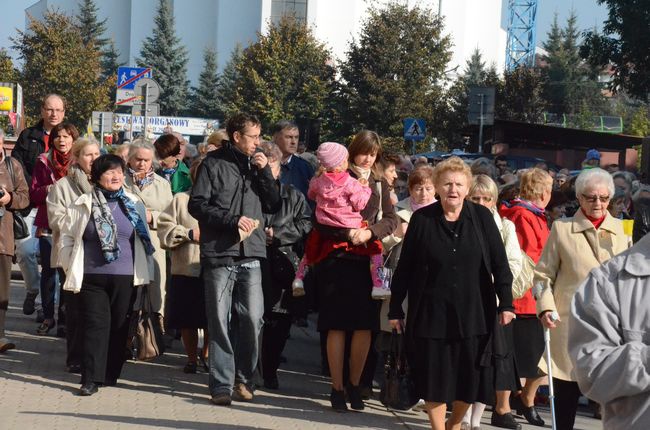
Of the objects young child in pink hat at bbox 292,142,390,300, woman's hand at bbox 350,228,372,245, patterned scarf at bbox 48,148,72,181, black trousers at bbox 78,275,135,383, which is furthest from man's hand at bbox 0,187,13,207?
woman's hand at bbox 350,228,372,245

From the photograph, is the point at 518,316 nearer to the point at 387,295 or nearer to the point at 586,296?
the point at 387,295

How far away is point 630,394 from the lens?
363cm

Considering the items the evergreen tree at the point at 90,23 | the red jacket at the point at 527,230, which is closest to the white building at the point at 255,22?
the evergreen tree at the point at 90,23

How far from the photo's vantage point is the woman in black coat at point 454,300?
7246mm

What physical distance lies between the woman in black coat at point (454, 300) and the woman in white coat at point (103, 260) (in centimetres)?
258

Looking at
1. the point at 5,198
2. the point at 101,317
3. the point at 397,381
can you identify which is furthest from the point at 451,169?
the point at 5,198

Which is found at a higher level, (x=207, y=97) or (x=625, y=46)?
(x=207, y=97)

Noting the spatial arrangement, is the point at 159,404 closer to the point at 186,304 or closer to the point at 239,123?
the point at 186,304

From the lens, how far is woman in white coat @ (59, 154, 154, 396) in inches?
359

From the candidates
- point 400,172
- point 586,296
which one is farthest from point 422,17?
point 586,296

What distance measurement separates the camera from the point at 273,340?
10109 millimetres

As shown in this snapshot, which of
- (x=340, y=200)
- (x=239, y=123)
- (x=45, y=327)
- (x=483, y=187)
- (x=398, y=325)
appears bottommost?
(x=45, y=327)

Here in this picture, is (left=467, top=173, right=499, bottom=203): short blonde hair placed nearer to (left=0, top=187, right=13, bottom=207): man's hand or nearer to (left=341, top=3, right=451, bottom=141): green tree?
(left=0, top=187, right=13, bottom=207): man's hand

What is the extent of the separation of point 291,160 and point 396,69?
48.3 meters
